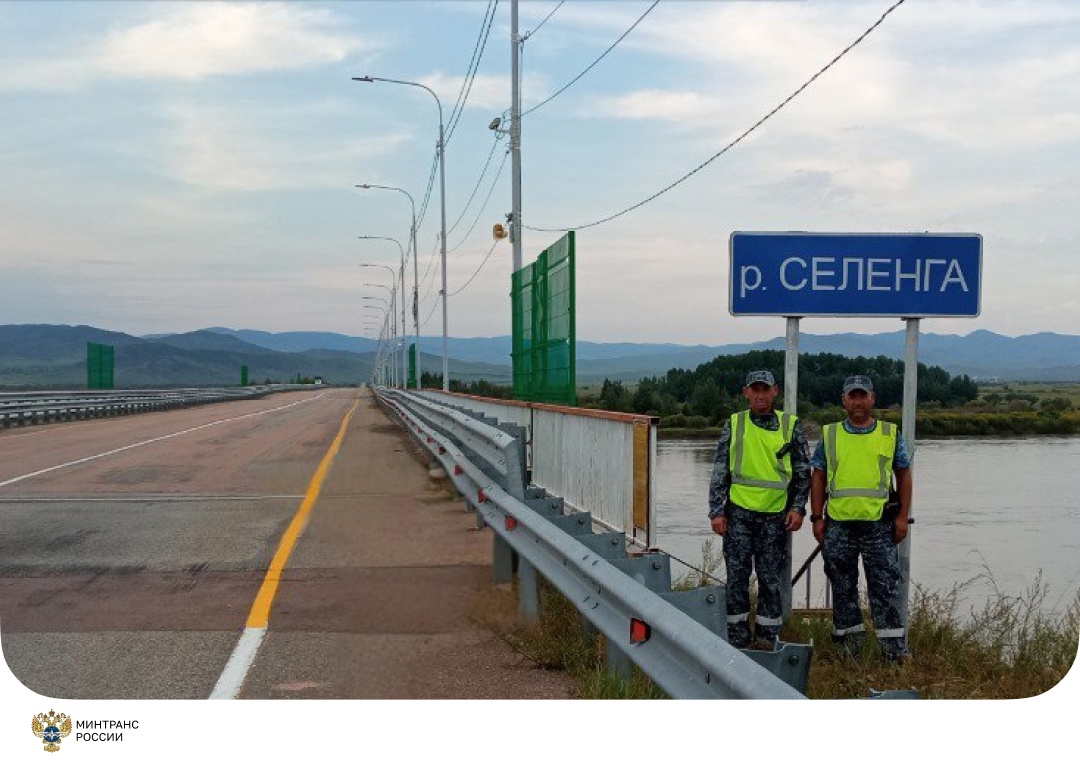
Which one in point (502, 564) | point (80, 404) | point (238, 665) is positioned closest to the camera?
point (238, 665)

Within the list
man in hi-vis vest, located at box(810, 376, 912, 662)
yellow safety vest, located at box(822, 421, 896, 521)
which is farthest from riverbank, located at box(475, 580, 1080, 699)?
yellow safety vest, located at box(822, 421, 896, 521)

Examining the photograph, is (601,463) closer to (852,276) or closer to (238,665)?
(852,276)

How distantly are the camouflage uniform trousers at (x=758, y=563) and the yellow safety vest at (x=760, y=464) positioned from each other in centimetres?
8

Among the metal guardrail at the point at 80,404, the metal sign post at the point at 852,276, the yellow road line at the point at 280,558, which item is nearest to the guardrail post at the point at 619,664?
the metal sign post at the point at 852,276

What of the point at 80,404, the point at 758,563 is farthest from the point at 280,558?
the point at 80,404

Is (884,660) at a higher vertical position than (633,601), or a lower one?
lower

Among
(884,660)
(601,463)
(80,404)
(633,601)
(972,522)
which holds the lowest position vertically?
(972,522)

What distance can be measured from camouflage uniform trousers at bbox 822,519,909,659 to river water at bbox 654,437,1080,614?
9.07 feet

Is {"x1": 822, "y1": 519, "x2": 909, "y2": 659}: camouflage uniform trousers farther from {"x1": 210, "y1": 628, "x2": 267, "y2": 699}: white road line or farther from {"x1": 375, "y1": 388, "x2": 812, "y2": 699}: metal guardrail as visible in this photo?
{"x1": 210, "y1": 628, "x2": 267, "y2": 699}: white road line

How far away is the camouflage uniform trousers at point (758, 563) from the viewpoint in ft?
23.3

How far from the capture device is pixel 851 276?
6668 millimetres

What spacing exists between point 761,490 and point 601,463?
4.62 ft

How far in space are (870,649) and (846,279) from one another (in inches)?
91.3
